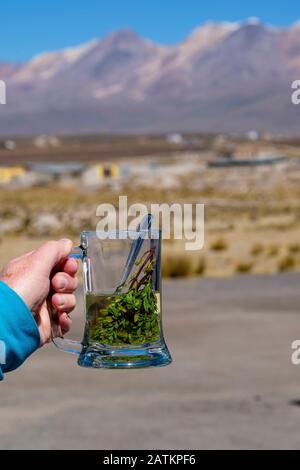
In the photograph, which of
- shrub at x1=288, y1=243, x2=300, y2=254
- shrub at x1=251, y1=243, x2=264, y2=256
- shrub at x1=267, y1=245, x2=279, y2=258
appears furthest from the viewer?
shrub at x1=288, y1=243, x2=300, y2=254

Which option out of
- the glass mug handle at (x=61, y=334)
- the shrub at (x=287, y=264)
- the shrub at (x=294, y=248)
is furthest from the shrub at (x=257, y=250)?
the glass mug handle at (x=61, y=334)

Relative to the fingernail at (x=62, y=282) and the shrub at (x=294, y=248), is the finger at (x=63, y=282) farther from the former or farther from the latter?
the shrub at (x=294, y=248)

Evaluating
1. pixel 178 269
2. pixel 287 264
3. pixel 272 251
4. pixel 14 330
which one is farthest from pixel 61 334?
pixel 272 251

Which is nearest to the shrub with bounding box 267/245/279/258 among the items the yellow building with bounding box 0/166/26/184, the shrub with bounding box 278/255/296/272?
the shrub with bounding box 278/255/296/272

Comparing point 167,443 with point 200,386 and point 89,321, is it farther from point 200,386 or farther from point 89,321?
point 89,321

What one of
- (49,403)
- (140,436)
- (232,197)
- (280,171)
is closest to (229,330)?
(49,403)

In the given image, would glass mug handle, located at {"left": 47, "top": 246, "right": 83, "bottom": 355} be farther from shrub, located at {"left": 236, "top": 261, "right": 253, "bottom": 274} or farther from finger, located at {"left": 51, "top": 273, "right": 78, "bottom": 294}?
shrub, located at {"left": 236, "top": 261, "right": 253, "bottom": 274}
